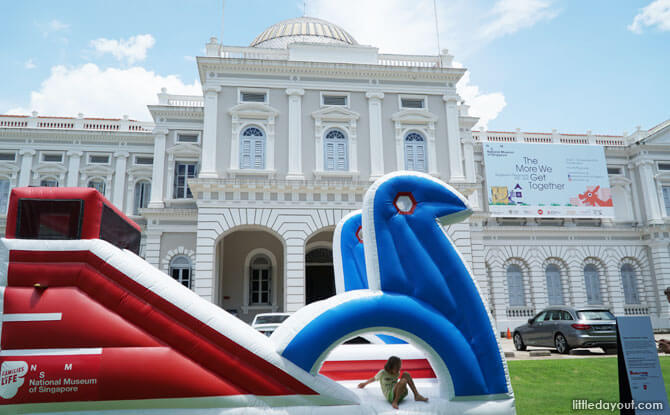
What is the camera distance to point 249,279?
20516 millimetres

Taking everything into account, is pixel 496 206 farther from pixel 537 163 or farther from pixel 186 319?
pixel 186 319

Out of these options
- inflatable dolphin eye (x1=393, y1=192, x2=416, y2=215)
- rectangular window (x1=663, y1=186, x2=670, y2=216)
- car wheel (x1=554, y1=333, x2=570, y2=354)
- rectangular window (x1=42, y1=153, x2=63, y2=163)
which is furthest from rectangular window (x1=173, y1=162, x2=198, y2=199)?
rectangular window (x1=663, y1=186, x2=670, y2=216)

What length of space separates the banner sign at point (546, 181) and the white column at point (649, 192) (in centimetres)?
233

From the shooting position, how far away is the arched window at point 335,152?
17.8 meters

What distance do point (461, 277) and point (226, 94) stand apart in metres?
14.7

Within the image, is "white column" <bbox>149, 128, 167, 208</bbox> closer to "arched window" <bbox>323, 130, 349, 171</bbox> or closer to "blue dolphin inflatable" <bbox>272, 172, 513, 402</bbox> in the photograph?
"arched window" <bbox>323, 130, 349, 171</bbox>

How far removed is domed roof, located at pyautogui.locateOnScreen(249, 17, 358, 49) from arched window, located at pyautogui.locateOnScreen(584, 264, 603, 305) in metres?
18.7

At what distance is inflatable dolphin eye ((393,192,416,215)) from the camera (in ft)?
17.4

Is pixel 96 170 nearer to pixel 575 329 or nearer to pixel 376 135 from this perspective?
pixel 376 135

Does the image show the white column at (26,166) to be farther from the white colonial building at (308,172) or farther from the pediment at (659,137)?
the pediment at (659,137)

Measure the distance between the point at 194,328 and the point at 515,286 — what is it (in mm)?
23508

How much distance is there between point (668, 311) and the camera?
24859 mm

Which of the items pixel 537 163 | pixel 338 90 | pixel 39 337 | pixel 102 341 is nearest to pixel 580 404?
pixel 102 341

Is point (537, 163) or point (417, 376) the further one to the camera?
point (537, 163)
